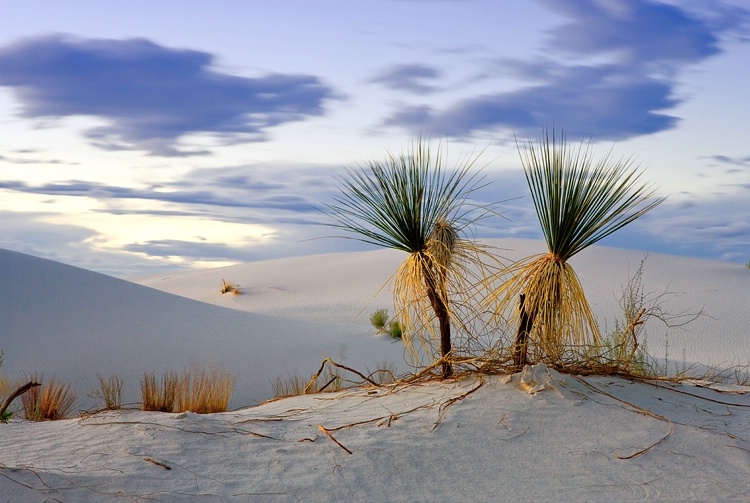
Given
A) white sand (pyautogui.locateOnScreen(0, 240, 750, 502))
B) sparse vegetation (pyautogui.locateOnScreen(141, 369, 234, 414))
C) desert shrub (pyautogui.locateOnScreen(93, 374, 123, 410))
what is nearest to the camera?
white sand (pyautogui.locateOnScreen(0, 240, 750, 502))

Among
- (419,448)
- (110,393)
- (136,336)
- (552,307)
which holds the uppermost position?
(552,307)

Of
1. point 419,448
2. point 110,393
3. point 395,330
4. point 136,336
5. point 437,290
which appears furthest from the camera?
point 395,330

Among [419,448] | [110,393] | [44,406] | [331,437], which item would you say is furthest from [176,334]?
[419,448]

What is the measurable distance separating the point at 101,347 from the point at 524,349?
7539 millimetres

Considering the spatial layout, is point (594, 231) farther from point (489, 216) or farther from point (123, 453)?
point (123, 453)

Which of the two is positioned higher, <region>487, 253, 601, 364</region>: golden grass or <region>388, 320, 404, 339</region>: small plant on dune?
<region>487, 253, 601, 364</region>: golden grass

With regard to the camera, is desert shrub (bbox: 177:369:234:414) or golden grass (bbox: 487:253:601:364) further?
desert shrub (bbox: 177:369:234:414)

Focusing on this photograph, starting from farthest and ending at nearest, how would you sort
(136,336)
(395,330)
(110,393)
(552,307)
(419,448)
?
(395,330), (136,336), (110,393), (552,307), (419,448)

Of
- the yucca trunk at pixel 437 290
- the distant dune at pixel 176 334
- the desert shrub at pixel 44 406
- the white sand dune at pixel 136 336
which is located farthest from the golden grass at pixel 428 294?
the white sand dune at pixel 136 336

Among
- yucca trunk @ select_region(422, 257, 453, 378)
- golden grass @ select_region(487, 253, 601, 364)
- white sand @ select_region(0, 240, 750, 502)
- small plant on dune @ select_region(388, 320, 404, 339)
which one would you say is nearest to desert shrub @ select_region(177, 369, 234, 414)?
white sand @ select_region(0, 240, 750, 502)

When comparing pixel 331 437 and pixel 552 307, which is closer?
pixel 331 437

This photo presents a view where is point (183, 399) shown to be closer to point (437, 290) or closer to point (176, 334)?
point (437, 290)

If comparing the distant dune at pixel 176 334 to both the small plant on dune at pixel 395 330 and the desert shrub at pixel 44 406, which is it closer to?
the small plant on dune at pixel 395 330

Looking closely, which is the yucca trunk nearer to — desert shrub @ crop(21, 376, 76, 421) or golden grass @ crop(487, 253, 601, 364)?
golden grass @ crop(487, 253, 601, 364)
